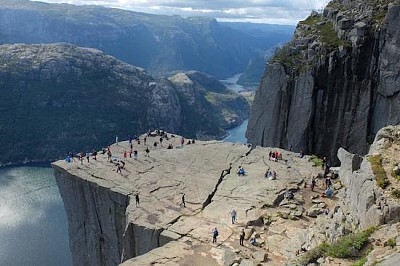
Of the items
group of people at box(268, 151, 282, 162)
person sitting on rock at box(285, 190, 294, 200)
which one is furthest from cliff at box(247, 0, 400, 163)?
person sitting on rock at box(285, 190, 294, 200)

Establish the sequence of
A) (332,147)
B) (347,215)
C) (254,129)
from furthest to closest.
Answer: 1. (254,129)
2. (332,147)
3. (347,215)

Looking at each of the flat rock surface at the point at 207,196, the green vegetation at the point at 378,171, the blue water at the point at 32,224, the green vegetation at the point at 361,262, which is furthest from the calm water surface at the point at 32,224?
the green vegetation at the point at 361,262

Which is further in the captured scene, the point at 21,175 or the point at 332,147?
the point at 21,175

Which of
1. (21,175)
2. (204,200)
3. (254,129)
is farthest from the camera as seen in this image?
(21,175)

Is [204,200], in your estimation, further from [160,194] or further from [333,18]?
[333,18]

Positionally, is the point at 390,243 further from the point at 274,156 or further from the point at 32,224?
the point at 32,224

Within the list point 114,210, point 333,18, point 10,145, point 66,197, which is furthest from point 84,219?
point 10,145
